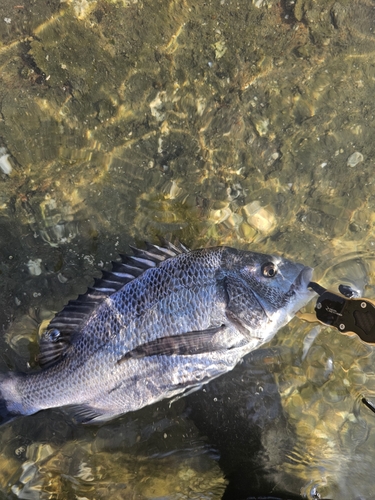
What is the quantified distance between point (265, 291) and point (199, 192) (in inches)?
47.8

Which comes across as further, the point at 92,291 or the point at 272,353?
the point at 272,353

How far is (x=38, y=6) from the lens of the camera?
331cm

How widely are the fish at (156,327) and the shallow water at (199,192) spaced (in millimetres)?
633

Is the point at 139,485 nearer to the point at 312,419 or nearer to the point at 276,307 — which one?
the point at 312,419

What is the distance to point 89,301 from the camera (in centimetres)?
287

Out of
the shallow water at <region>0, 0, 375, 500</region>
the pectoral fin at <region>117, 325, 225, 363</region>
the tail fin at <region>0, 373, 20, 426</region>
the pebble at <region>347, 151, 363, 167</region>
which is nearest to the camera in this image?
the pectoral fin at <region>117, 325, 225, 363</region>

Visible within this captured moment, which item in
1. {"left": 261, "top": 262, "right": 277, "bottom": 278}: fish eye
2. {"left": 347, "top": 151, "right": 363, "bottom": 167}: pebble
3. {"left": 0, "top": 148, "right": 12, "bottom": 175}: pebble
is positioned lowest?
{"left": 261, "top": 262, "right": 277, "bottom": 278}: fish eye

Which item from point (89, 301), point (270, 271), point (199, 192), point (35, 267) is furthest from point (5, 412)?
point (199, 192)

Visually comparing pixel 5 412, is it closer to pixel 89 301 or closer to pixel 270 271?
pixel 89 301

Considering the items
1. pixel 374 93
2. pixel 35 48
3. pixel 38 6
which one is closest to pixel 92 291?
pixel 35 48

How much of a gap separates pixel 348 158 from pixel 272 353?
→ 1891 mm

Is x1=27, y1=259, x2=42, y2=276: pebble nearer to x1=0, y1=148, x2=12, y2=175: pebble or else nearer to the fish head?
x1=0, y1=148, x2=12, y2=175: pebble

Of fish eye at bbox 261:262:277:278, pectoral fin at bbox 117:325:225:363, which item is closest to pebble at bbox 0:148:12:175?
pectoral fin at bbox 117:325:225:363

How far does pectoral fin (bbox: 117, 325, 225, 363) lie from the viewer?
2.64 metres
